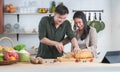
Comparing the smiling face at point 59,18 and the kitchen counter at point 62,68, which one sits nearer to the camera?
the kitchen counter at point 62,68

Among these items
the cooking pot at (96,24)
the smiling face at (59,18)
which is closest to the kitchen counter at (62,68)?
the smiling face at (59,18)

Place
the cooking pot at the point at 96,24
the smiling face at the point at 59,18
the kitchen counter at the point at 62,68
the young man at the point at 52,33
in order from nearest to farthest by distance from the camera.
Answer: the kitchen counter at the point at 62,68
the smiling face at the point at 59,18
the young man at the point at 52,33
the cooking pot at the point at 96,24

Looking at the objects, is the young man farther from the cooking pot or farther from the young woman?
the cooking pot

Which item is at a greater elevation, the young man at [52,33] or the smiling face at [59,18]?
the smiling face at [59,18]

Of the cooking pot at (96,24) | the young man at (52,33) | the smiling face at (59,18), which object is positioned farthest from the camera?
the cooking pot at (96,24)

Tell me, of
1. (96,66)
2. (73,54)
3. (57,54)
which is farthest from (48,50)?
(96,66)

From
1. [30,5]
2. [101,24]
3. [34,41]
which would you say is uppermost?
[30,5]

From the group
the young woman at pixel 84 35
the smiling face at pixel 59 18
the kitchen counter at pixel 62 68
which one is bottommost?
the kitchen counter at pixel 62 68

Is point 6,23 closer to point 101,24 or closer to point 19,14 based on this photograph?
point 19,14

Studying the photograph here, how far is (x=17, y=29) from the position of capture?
207 inches

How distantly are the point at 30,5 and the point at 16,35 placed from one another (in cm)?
71

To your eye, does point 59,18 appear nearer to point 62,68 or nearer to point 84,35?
point 84,35

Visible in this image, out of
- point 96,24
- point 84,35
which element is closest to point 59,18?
point 84,35

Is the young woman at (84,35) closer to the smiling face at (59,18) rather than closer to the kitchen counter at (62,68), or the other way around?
the smiling face at (59,18)
